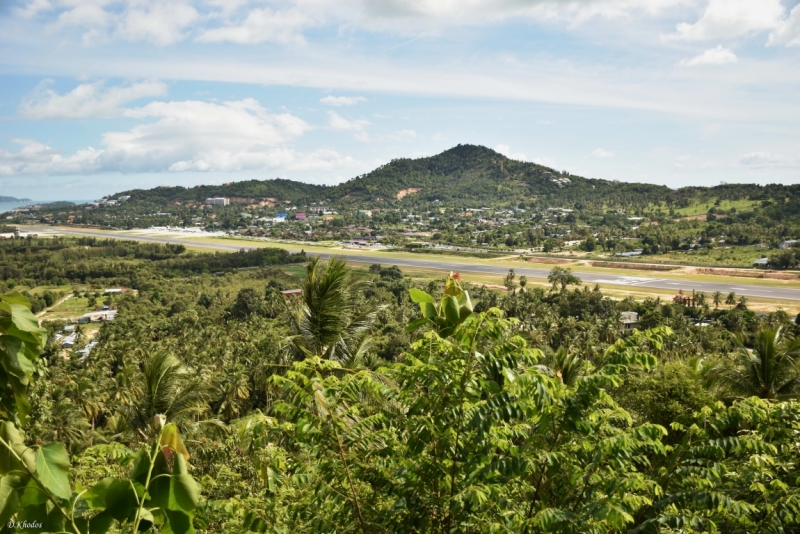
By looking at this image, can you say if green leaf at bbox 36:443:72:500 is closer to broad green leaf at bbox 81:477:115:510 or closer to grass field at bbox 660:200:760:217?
broad green leaf at bbox 81:477:115:510

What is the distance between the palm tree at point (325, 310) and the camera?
755cm

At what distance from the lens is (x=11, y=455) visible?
3.98 feet

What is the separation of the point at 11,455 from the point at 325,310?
21.0 ft

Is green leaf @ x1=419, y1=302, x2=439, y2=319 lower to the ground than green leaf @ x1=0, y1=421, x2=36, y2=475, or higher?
higher

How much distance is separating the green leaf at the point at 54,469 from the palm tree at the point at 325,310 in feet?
20.2

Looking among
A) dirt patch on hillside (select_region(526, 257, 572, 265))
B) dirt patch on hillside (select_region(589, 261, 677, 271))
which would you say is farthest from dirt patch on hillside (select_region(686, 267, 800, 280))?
dirt patch on hillside (select_region(526, 257, 572, 265))

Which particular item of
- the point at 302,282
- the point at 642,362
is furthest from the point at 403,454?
the point at 302,282

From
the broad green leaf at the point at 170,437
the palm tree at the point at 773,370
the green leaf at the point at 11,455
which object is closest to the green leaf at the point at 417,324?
the broad green leaf at the point at 170,437

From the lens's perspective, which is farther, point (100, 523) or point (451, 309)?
point (451, 309)

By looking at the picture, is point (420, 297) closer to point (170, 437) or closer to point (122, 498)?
point (170, 437)

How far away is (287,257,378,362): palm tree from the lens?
7551 millimetres

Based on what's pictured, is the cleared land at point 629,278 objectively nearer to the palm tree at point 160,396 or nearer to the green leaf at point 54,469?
the palm tree at point 160,396

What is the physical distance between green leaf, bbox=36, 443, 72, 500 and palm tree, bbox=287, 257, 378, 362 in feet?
20.2

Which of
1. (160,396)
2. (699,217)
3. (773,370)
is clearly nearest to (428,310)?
(160,396)
